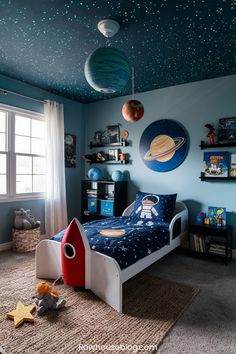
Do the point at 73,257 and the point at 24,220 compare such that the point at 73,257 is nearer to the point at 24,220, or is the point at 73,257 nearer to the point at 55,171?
the point at 24,220

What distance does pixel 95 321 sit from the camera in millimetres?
1799

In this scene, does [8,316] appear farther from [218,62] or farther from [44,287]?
[218,62]

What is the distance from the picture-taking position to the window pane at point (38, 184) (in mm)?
3979

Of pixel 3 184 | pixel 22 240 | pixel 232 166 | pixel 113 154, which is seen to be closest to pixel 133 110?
pixel 232 166

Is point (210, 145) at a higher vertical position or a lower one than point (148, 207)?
higher

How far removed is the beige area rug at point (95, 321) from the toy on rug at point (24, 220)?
109 cm

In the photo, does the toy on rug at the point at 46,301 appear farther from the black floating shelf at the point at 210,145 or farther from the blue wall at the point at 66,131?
the black floating shelf at the point at 210,145

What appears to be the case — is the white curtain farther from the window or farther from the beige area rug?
the beige area rug

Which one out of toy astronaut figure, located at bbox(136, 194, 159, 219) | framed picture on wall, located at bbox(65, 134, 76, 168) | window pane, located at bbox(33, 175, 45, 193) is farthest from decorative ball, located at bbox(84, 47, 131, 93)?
framed picture on wall, located at bbox(65, 134, 76, 168)

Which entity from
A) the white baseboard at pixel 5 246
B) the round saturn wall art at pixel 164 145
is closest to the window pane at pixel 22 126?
the white baseboard at pixel 5 246

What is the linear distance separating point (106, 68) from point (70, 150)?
2941 millimetres

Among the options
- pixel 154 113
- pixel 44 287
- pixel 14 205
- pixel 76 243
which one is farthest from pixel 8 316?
pixel 154 113

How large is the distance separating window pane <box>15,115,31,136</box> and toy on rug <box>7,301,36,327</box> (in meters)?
2.63

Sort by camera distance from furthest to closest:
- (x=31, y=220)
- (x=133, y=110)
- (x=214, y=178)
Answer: (x=31, y=220)
(x=214, y=178)
(x=133, y=110)
